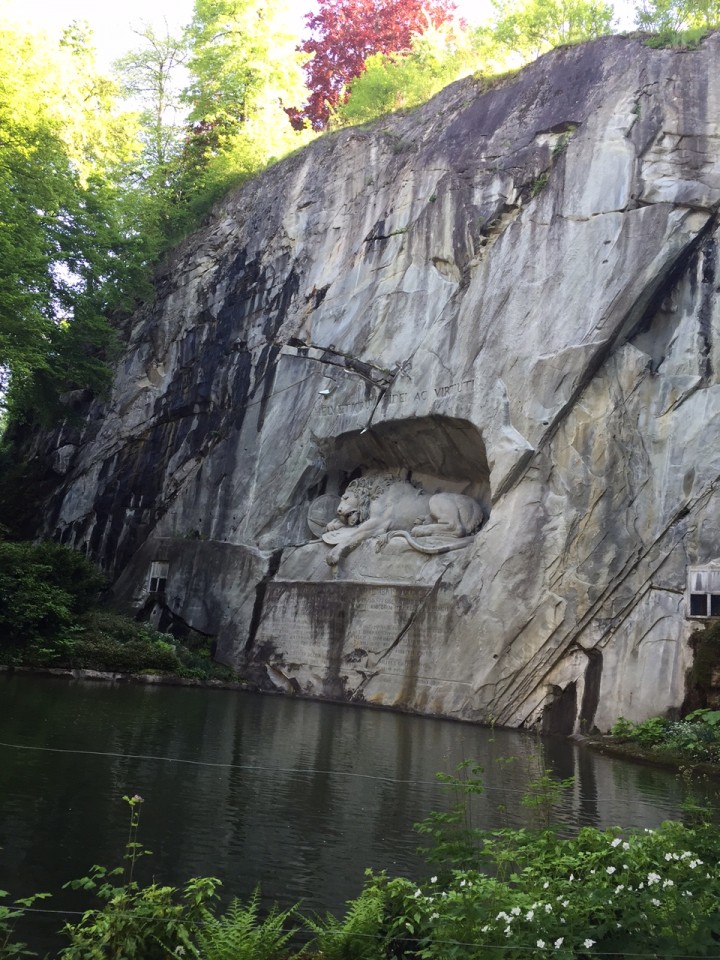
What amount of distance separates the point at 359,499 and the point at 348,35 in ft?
73.6

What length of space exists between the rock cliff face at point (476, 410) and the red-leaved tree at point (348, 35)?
459 inches

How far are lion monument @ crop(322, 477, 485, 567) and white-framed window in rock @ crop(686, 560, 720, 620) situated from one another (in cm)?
406

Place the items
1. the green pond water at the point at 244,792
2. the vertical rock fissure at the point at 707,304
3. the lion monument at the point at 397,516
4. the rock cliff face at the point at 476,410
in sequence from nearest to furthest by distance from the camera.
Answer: the green pond water at the point at 244,792, the rock cliff face at the point at 476,410, the vertical rock fissure at the point at 707,304, the lion monument at the point at 397,516

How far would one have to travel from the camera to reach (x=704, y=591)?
13.1m

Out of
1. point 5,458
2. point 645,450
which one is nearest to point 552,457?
point 645,450

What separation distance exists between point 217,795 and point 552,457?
9.79m

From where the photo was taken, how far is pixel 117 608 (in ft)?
68.0

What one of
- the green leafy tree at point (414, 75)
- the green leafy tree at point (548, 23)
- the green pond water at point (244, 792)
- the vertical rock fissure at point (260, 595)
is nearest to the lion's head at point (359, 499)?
the vertical rock fissure at point (260, 595)

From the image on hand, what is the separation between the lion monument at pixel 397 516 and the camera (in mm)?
16578

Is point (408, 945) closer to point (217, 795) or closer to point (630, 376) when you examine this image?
point (217, 795)

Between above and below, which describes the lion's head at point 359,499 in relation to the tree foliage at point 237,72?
below

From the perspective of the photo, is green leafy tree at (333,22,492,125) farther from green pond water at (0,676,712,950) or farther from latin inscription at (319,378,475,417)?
green pond water at (0,676,712,950)

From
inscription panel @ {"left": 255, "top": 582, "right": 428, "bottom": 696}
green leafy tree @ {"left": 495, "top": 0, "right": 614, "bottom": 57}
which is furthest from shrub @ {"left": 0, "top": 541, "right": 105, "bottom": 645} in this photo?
green leafy tree @ {"left": 495, "top": 0, "right": 614, "bottom": 57}

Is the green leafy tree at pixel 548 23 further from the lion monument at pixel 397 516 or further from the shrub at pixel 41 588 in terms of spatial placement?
the shrub at pixel 41 588
